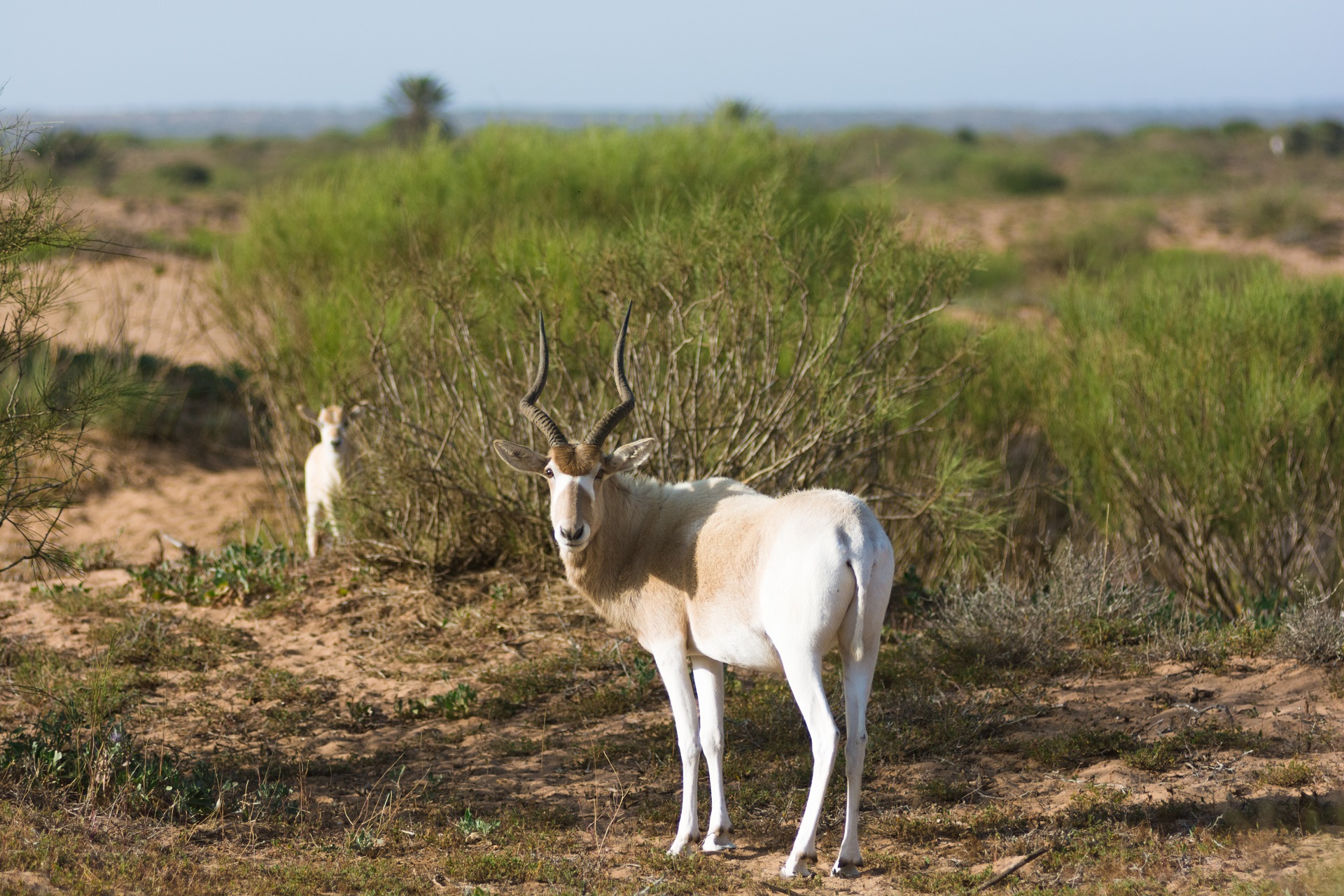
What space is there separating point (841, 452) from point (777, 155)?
5.55 metres

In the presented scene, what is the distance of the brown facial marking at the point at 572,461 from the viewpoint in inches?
206

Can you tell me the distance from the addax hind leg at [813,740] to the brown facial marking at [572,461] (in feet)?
3.94

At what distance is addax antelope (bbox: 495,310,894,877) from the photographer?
470cm


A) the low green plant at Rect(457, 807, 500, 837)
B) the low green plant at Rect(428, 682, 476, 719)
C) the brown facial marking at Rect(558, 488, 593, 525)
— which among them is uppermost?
the brown facial marking at Rect(558, 488, 593, 525)

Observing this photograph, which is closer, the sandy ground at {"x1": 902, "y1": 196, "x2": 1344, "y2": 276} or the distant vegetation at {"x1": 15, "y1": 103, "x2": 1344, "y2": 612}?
the distant vegetation at {"x1": 15, "y1": 103, "x2": 1344, "y2": 612}

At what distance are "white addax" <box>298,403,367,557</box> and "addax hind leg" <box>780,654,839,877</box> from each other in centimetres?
523

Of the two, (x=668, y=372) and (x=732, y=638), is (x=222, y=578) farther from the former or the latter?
(x=732, y=638)

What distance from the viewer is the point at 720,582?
17.0ft

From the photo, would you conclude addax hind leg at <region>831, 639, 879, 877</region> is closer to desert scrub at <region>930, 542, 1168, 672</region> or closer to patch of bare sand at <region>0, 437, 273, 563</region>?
desert scrub at <region>930, 542, 1168, 672</region>

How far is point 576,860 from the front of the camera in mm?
4984

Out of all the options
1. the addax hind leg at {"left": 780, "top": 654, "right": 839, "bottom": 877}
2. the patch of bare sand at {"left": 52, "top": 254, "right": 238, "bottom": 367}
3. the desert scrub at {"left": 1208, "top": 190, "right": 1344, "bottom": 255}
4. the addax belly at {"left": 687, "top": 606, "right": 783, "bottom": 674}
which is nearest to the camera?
the addax hind leg at {"left": 780, "top": 654, "right": 839, "bottom": 877}

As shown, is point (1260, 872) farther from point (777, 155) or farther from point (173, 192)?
point (173, 192)

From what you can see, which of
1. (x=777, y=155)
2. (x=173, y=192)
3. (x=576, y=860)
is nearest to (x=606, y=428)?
(x=576, y=860)

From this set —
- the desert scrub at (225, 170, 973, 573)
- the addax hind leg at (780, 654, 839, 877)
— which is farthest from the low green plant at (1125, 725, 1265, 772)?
the desert scrub at (225, 170, 973, 573)
